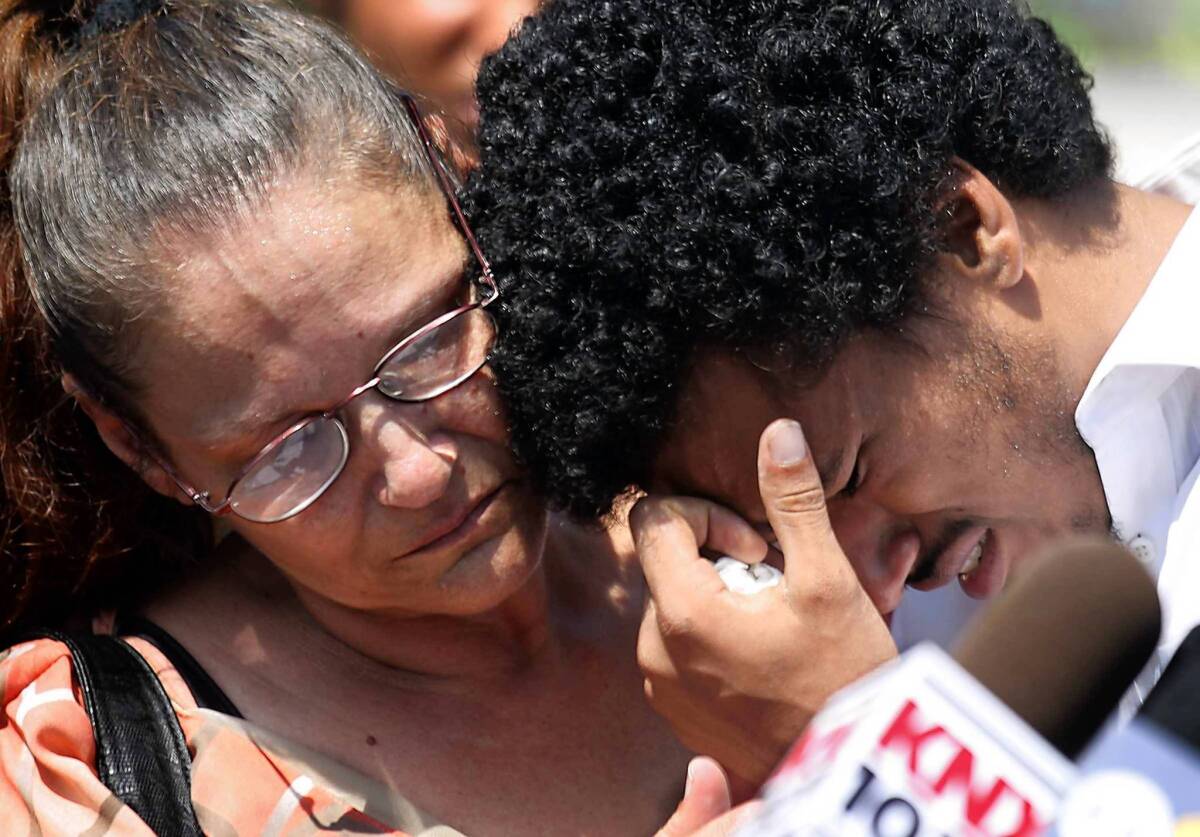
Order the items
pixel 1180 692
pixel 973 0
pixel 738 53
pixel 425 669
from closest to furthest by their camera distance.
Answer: pixel 1180 692, pixel 738 53, pixel 973 0, pixel 425 669

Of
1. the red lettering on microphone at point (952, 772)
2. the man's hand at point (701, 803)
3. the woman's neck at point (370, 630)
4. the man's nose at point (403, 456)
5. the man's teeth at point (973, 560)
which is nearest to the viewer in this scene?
the red lettering on microphone at point (952, 772)

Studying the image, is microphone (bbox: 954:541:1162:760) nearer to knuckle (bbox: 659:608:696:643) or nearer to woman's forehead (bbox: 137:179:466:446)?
knuckle (bbox: 659:608:696:643)

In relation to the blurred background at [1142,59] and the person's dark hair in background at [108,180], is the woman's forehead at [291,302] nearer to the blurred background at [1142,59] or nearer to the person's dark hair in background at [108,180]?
the person's dark hair in background at [108,180]

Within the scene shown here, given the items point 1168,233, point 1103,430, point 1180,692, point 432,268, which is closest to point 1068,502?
point 1103,430

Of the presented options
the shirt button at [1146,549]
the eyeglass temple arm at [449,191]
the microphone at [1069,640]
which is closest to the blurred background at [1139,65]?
the shirt button at [1146,549]

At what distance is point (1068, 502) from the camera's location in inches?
83.4

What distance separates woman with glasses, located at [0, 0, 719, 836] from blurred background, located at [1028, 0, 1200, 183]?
4.41 m

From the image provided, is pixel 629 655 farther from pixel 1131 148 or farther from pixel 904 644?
pixel 1131 148

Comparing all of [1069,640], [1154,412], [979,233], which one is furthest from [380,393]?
[1069,640]

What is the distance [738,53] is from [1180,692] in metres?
1.23

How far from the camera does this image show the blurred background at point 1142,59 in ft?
19.9

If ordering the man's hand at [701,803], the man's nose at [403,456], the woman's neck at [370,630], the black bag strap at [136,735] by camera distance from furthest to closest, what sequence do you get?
1. the woman's neck at [370,630]
2. the man's nose at [403,456]
3. the black bag strap at [136,735]
4. the man's hand at [701,803]

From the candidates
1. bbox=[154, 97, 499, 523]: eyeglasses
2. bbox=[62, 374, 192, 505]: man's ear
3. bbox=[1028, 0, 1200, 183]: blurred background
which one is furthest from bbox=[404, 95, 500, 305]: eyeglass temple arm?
bbox=[1028, 0, 1200, 183]: blurred background

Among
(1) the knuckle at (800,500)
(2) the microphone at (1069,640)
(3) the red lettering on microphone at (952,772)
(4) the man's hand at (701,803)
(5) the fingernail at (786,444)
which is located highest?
(2) the microphone at (1069,640)
